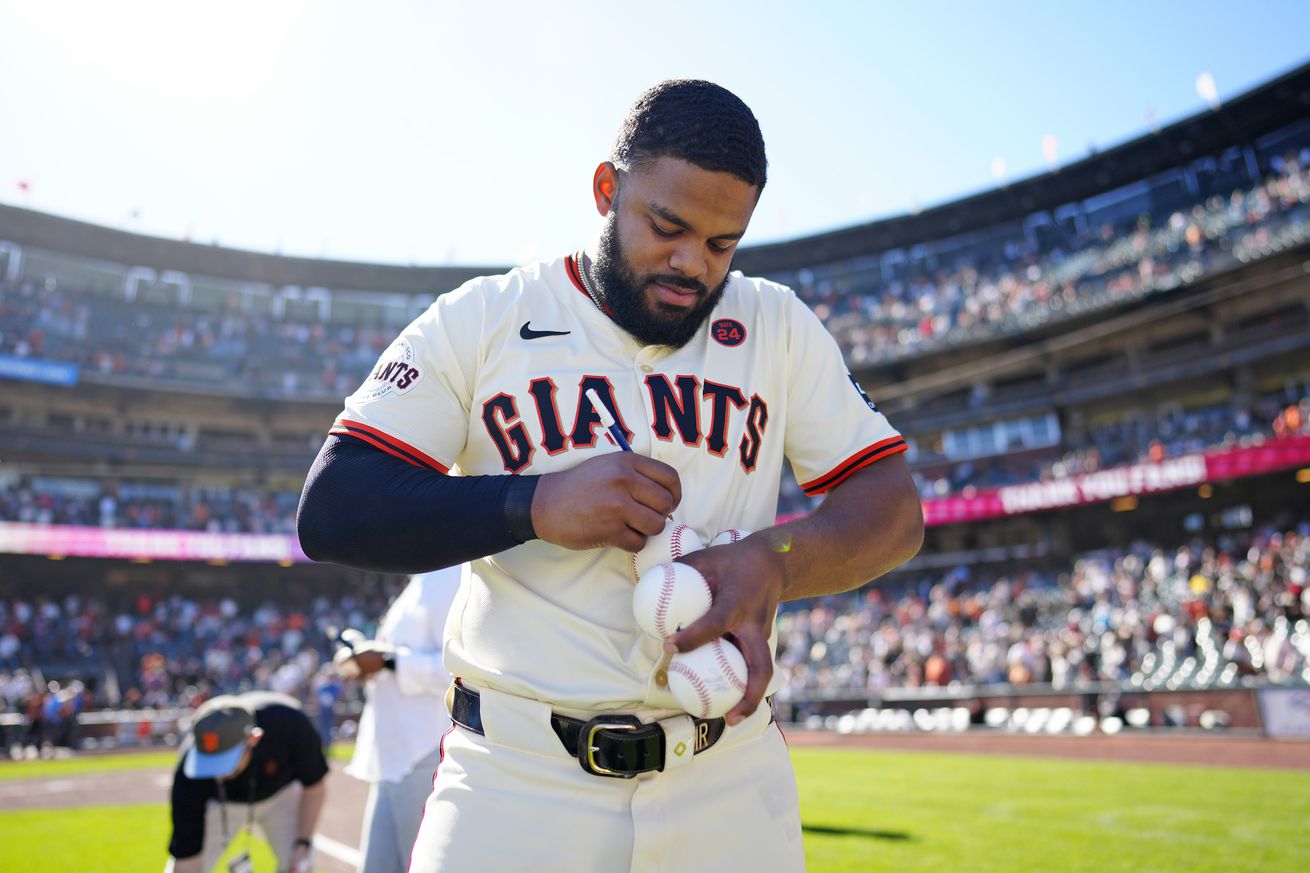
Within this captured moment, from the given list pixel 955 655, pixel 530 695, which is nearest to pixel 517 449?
pixel 530 695

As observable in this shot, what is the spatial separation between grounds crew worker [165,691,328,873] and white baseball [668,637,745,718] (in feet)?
14.7

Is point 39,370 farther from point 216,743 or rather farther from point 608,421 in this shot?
point 608,421

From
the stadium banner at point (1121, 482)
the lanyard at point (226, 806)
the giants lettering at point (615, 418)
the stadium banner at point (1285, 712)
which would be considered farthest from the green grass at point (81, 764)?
the stadium banner at point (1285, 712)

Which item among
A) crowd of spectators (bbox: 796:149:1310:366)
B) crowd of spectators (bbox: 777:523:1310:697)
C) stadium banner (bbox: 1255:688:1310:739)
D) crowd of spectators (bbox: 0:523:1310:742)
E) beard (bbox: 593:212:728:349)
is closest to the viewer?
beard (bbox: 593:212:728:349)

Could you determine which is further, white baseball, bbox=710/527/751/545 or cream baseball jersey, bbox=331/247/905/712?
cream baseball jersey, bbox=331/247/905/712

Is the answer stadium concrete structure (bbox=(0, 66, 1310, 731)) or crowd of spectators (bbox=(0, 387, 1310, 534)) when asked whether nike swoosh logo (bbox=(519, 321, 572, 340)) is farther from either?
crowd of spectators (bbox=(0, 387, 1310, 534))

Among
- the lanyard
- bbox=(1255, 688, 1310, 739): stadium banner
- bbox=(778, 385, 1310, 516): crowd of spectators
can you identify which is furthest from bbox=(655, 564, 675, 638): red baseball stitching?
bbox=(778, 385, 1310, 516): crowd of spectators

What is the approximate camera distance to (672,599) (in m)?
1.58

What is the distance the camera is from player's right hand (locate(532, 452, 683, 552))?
163 centimetres

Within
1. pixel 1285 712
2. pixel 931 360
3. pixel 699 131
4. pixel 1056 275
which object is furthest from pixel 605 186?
pixel 1056 275

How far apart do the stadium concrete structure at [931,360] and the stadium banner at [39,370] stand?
0.25 ft

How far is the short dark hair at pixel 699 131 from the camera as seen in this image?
1.94 m

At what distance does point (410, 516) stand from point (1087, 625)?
23.1 m

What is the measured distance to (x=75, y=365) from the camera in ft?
113
